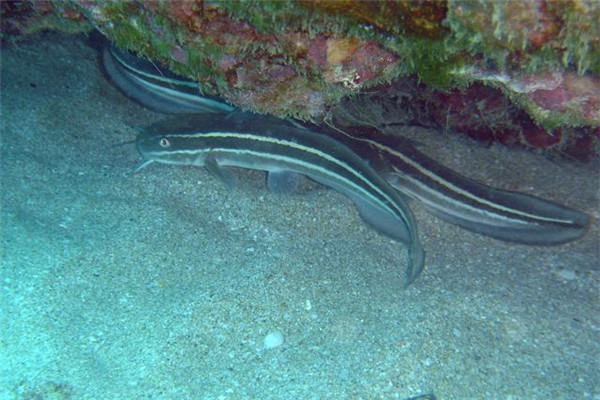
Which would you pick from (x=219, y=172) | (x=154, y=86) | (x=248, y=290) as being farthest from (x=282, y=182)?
(x=154, y=86)

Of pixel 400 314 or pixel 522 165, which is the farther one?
pixel 522 165

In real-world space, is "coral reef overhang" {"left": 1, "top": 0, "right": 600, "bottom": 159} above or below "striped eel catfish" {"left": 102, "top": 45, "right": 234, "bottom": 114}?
above

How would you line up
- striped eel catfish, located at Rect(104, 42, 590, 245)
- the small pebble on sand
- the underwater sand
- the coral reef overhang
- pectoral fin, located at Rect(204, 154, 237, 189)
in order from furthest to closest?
1. pectoral fin, located at Rect(204, 154, 237, 189)
2. striped eel catfish, located at Rect(104, 42, 590, 245)
3. the small pebble on sand
4. the underwater sand
5. the coral reef overhang

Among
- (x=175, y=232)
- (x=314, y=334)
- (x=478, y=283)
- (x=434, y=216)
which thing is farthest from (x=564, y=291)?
(x=175, y=232)

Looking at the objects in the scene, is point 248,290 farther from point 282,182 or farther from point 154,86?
point 154,86

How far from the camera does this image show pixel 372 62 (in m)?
2.74

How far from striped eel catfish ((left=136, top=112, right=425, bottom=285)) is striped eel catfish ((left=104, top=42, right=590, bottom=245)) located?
319mm

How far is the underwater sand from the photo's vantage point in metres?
2.70

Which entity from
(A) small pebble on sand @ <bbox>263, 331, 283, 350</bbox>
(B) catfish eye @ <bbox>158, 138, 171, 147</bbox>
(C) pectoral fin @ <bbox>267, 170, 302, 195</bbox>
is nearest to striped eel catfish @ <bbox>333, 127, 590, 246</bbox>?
(C) pectoral fin @ <bbox>267, 170, 302, 195</bbox>

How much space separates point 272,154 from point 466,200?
1.85 m

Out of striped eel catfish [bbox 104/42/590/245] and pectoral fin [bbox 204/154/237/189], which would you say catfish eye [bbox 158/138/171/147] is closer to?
pectoral fin [bbox 204/154/237/189]

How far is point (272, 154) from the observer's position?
4277 mm

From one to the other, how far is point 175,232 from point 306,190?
4.62ft

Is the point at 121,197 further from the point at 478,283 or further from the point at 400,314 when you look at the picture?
the point at 478,283
